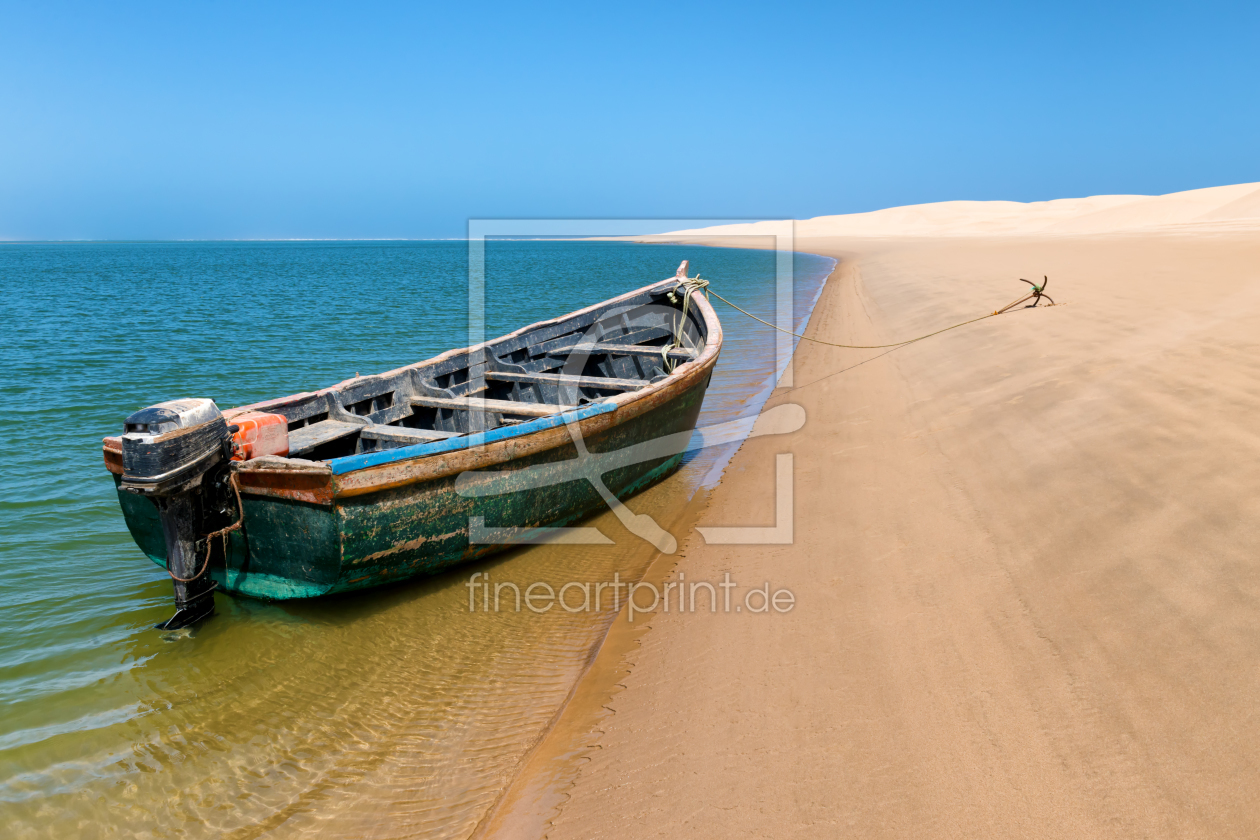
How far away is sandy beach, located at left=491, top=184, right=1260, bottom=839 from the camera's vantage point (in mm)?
2600

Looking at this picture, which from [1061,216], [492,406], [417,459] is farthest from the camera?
[1061,216]

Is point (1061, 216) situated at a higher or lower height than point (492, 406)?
higher

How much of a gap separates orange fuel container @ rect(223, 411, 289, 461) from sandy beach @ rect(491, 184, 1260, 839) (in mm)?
2616

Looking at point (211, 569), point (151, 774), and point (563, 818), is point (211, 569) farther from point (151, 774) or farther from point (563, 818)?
point (563, 818)

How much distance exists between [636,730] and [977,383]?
234 inches

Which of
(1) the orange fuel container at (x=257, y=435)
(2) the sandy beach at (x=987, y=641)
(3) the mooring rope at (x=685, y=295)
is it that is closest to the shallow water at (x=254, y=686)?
(2) the sandy beach at (x=987, y=641)

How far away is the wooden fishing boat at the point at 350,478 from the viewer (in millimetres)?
4098

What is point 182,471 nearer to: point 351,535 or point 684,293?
point 351,535

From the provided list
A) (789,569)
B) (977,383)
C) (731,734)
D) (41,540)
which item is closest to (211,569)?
(41,540)

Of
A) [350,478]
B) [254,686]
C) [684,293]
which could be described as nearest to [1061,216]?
[684,293]

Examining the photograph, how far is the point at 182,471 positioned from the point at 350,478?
865 millimetres

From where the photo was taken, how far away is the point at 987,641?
3.47 metres

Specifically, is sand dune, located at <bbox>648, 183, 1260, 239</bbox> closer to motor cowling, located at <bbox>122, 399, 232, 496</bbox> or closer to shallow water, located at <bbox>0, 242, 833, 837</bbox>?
shallow water, located at <bbox>0, 242, 833, 837</bbox>

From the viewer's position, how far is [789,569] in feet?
15.7
